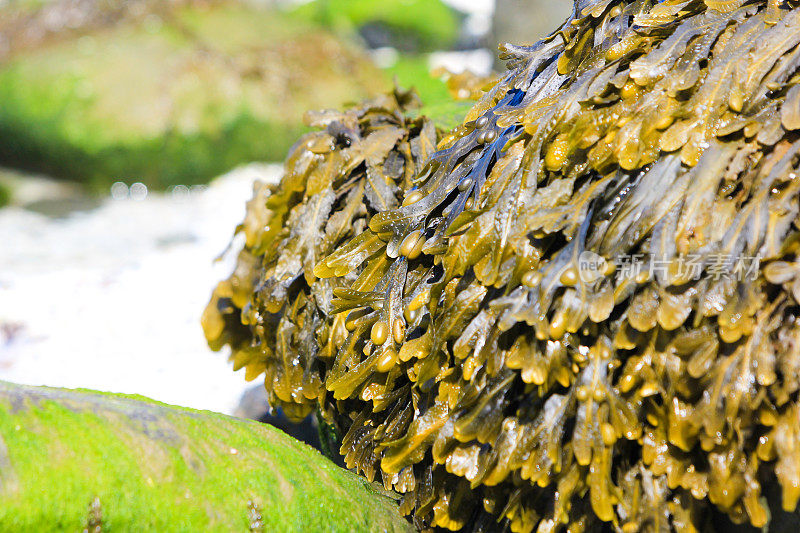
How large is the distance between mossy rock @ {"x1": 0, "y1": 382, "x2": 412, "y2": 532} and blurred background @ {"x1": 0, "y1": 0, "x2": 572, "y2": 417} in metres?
1.42

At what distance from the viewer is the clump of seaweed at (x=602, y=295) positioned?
5.28 feet

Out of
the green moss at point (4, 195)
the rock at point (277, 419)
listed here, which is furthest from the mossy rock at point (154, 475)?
the green moss at point (4, 195)

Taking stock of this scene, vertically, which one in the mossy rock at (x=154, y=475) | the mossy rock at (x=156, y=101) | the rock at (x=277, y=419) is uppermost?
the mossy rock at (x=156, y=101)

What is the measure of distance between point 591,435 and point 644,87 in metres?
1.00

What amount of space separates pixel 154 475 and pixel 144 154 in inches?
284

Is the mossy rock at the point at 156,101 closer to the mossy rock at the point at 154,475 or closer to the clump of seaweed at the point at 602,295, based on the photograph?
the clump of seaweed at the point at 602,295

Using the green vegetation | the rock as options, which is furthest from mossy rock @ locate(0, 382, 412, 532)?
the green vegetation

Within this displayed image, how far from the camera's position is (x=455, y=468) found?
6.12 feet

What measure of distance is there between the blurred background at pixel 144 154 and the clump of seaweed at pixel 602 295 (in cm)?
135

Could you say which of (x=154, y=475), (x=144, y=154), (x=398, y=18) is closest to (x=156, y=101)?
(x=144, y=154)

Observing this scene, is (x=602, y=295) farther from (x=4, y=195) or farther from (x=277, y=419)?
(x=4, y=195)

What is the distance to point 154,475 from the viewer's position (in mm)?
1717

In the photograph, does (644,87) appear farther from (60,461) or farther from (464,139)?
(60,461)

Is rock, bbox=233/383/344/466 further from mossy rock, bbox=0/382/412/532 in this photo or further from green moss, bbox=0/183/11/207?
green moss, bbox=0/183/11/207
